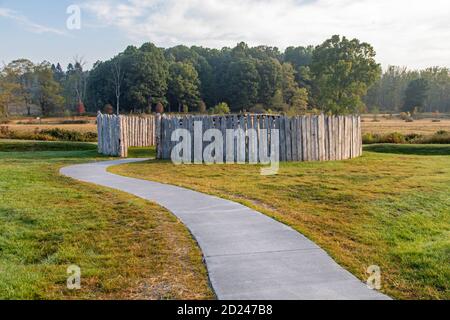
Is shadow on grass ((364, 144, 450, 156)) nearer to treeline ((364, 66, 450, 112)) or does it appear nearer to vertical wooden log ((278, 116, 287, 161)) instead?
vertical wooden log ((278, 116, 287, 161))

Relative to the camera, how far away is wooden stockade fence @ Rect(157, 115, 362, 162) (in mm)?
14852

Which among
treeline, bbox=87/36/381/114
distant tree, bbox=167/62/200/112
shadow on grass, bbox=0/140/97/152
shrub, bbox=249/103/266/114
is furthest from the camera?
distant tree, bbox=167/62/200/112

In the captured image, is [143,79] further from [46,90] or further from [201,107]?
[46,90]

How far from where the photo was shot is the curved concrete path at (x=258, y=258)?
4.09 metres

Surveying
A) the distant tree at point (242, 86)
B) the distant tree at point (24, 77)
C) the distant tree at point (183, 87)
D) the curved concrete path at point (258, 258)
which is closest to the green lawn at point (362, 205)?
the curved concrete path at point (258, 258)

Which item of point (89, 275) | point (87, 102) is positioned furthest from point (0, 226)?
point (87, 102)

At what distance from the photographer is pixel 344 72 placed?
4738cm

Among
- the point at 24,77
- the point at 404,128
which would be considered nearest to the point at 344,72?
the point at 404,128

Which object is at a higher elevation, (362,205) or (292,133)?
(292,133)

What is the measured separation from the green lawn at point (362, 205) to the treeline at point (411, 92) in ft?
255

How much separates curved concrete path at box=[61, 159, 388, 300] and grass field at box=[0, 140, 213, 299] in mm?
226

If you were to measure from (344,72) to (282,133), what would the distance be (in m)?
35.1

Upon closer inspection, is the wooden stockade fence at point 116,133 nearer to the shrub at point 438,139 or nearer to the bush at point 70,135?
the bush at point 70,135

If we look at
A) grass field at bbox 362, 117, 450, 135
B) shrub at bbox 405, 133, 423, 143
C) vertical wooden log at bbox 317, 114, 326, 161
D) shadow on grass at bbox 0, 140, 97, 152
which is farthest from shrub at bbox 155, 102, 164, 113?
vertical wooden log at bbox 317, 114, 326, 161
